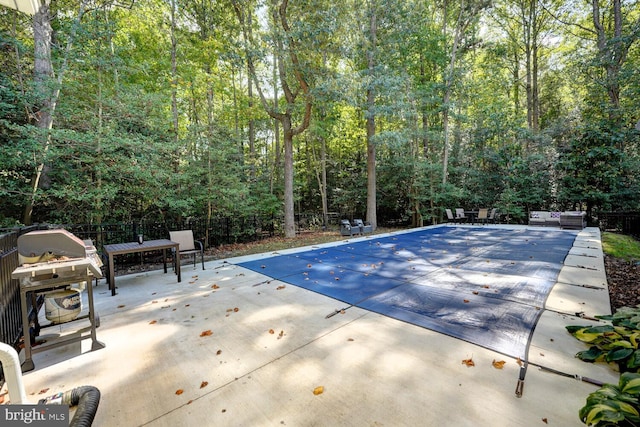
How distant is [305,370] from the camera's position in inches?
88.7

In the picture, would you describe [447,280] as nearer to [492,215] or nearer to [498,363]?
[498,363]

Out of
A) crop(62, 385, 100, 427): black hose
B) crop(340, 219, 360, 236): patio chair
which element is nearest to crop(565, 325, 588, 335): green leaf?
crop(62, 385, 100, 427): black hose

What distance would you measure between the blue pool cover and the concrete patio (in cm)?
21

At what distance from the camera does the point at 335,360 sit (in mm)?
2379

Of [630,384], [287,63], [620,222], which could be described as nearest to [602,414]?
[630,384]

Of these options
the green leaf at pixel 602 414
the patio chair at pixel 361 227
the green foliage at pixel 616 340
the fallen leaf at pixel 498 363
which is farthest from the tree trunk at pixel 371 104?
the green leaf at pixel 602 414

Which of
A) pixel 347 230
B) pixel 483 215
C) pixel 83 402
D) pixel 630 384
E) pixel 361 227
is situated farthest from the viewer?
pixel 483 215

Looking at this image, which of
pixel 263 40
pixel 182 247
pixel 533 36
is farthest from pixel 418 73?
pixel 182 247

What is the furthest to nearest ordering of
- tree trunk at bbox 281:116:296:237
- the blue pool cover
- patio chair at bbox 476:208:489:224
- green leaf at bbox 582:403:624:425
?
1. patio chair at bbox 476:208:489:224
2. tree trunk at bbox 281:116:296:237
3. the blue pool cover
4. green leaf at bbox 582:403:624:425

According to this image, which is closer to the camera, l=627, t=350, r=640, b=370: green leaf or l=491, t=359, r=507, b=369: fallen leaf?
l=627, t=350, r=640, b=370: green leaf

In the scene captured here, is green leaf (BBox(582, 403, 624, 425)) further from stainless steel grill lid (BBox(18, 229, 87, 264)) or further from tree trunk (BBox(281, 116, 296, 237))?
tree trunk (BBox(281, 116, 296, 237))

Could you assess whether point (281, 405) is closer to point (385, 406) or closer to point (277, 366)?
point (277, 366)

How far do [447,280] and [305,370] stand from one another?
3122 millimetres

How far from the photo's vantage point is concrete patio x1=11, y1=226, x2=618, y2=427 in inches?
70.5
